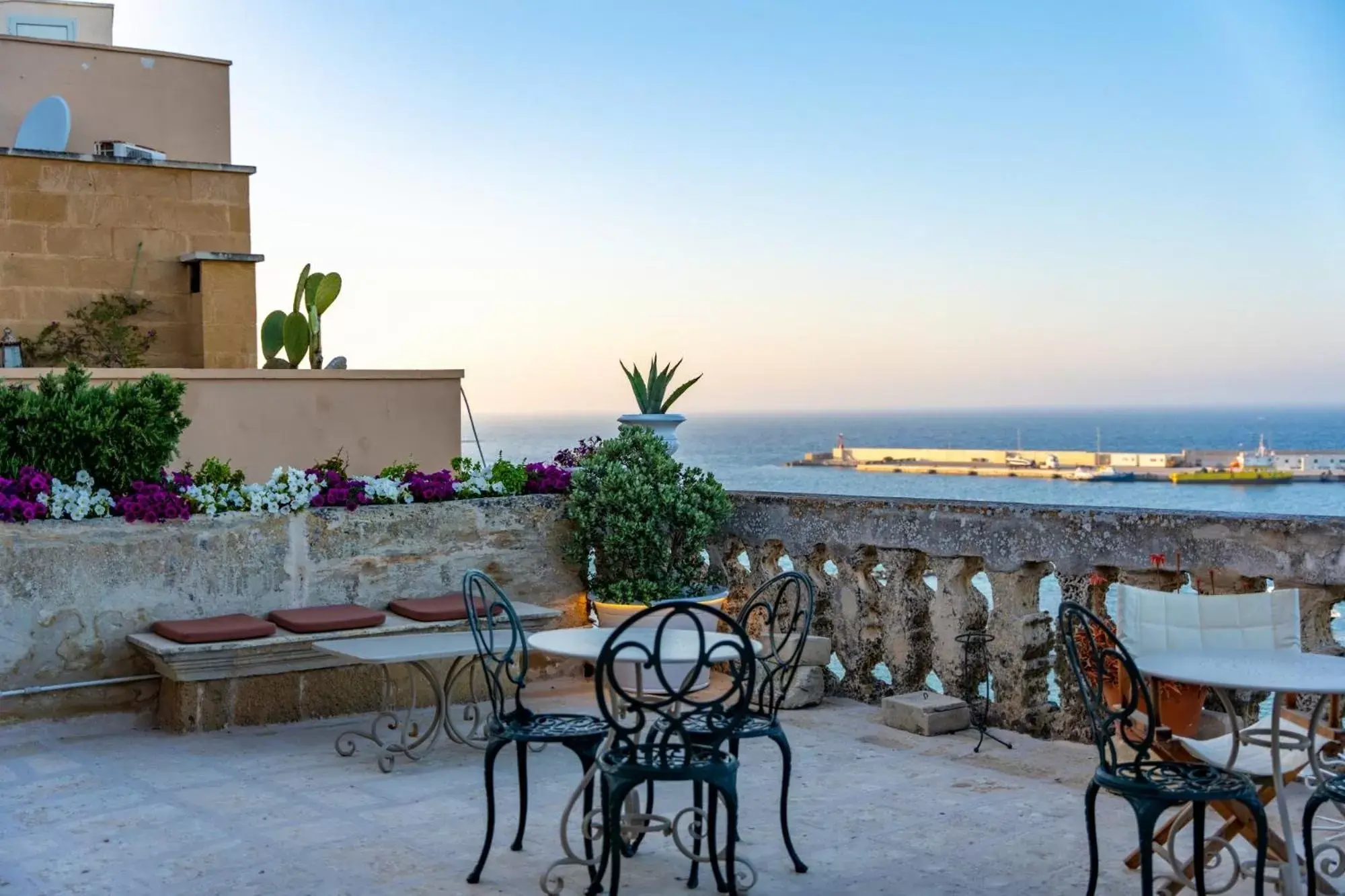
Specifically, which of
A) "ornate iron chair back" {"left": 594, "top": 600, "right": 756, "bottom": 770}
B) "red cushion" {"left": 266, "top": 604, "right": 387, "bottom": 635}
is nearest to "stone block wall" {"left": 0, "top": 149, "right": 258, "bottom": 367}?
"red cushion" {"left": 266, "top": 604, "right": 387, "bottom": 635}

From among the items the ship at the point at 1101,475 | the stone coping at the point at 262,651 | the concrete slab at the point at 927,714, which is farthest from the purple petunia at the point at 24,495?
the ship at the point at 1101,475

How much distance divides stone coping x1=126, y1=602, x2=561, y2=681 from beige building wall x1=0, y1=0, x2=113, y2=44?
13067 millimetres

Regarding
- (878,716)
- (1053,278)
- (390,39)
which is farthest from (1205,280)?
(878,716)

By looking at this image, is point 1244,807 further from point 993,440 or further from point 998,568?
point 993,440

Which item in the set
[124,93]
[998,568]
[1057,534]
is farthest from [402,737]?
[124,93]

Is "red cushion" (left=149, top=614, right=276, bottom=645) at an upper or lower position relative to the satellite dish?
lower

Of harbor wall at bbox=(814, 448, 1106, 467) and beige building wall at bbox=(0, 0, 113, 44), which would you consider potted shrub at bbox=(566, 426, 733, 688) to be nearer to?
beige building wall at bbox=(0, 0, 113, 44)

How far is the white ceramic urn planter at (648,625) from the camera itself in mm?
6008

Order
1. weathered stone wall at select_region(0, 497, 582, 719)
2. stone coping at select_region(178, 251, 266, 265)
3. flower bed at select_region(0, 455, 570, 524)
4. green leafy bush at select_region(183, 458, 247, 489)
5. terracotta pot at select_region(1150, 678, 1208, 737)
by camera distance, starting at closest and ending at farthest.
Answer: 1. terracotta pot at select_region(1150, 678, 1208, 737)
2. weathered stone wall at select_region(0, 497, 582, 719)
3. flower bed at select_region(0, 455, 570, 524)
4. green leafy bush at select_region(183, 458, 247, 489)
5. stone coping at select_region(178, 251, 266, 265)

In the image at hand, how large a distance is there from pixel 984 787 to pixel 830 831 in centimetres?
77

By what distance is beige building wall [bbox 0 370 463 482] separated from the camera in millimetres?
11328

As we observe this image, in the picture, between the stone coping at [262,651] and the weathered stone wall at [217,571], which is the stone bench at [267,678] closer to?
the stone coping at [262,651]

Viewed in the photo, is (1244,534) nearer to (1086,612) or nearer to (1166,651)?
(1166,651)

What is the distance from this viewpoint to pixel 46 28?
1712cm
